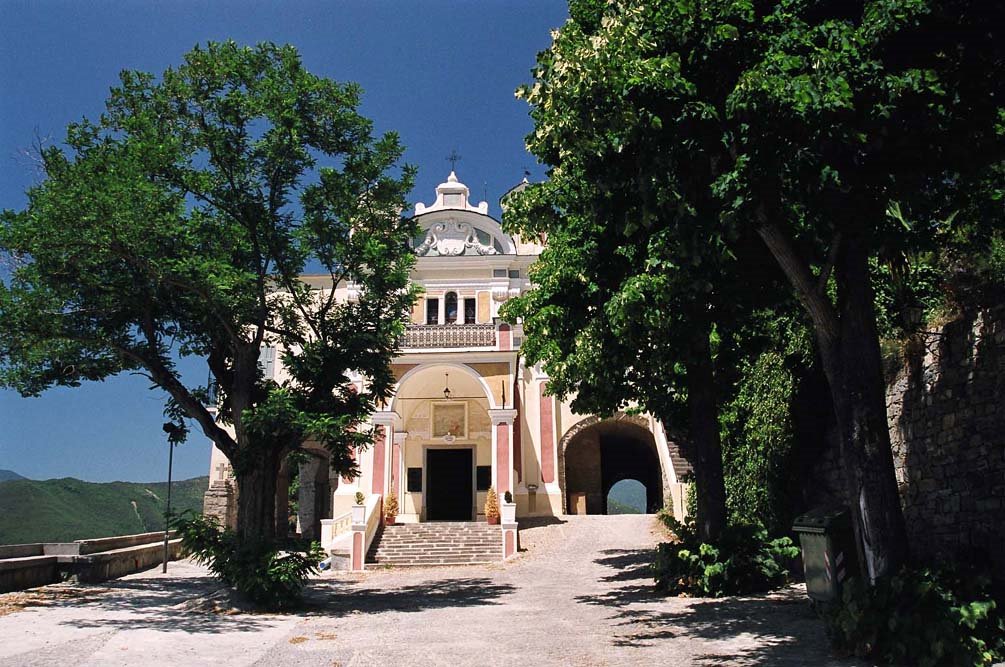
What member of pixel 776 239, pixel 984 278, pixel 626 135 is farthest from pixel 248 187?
pixel 984 278

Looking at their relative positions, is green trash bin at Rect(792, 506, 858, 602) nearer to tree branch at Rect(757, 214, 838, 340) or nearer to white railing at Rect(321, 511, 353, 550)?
tree branch at Rect(757, 214, 838, 340)

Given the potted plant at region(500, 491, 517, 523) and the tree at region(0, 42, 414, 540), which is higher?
the tree at region(0, 42, 414, 540)

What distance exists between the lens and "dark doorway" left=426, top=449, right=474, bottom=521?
2686 cm

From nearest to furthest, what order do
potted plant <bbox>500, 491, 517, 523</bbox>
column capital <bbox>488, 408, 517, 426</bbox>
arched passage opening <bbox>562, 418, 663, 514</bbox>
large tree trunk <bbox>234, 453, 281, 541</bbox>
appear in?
large tree trunk <bbox>234, 453, 281, 541</bbox> → potted plant <bbox>500, 491, 517, 523</bbox> → column capital <bbox>488, 408, 517, 426</bbox> → arched passage opening <bbox>562, 418, 663, 514</bbox>

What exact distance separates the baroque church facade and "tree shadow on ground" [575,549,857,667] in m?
10.2

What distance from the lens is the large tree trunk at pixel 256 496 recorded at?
12.1 metres

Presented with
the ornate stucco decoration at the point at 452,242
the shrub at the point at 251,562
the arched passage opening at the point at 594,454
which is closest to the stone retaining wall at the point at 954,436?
the shrub at the point at 251,562

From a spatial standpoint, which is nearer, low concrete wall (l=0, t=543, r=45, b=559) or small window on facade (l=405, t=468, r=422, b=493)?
low concrete wall (l=0, t=543, r=45, b=559)

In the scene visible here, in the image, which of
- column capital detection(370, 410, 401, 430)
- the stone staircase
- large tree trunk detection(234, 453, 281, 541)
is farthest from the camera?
column capital detection(370, 410, 401, 430)

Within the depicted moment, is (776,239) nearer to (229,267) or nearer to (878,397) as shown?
(878,397)

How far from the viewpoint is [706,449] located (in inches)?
491

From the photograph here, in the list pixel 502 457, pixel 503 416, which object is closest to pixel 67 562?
pixel 502 457

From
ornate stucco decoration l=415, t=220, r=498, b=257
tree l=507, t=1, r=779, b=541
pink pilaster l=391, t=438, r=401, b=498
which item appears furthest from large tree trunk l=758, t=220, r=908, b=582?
ornate stucco decoration l=415, t=220, r=498, b=257

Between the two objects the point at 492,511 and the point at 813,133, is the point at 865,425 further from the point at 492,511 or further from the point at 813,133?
the point at 492,511
